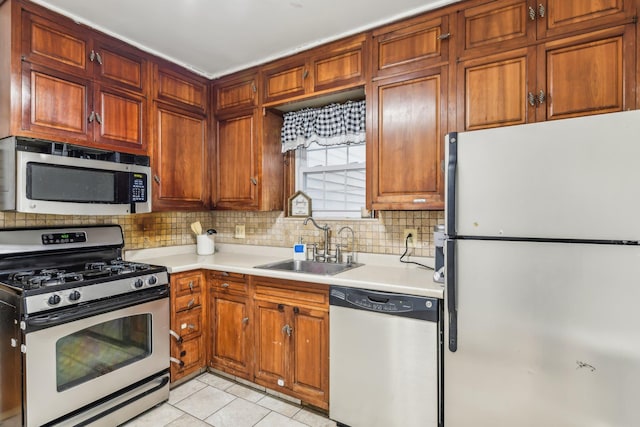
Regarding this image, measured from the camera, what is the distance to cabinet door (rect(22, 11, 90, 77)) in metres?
1.95

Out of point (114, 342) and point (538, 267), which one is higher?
point (538, 267)

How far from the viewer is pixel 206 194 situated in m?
2.98

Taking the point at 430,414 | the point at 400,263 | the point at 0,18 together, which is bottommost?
the point at 430,414

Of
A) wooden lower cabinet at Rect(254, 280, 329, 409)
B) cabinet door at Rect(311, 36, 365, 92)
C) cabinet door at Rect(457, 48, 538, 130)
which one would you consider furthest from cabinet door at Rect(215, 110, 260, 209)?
cabinet door at Rect(457, 48, 538, 130)

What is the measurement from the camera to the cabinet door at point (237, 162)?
2.78m

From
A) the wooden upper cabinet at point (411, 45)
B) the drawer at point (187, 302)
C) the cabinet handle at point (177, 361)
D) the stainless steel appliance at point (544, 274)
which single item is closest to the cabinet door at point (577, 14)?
the wooden upper cabinet at point (411, 45)

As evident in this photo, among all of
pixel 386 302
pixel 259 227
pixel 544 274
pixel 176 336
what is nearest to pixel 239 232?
pixel 259 227

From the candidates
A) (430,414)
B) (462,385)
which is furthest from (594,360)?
(430,414)

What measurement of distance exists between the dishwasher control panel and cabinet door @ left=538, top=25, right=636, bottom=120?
110 cm

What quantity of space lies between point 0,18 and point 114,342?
194 centimetres

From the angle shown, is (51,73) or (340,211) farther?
(340,211)

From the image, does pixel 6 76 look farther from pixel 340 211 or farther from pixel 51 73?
pixel 340 211

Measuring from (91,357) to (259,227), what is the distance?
152 centimetres

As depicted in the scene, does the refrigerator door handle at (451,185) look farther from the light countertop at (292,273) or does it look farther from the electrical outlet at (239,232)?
the electrical outlet at (239,232)
